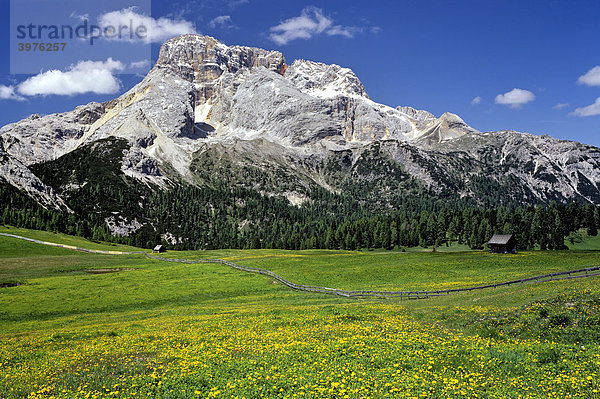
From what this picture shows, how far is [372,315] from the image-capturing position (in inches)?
1258

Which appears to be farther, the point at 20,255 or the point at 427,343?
the point at 20,255

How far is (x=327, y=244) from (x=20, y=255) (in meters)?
126

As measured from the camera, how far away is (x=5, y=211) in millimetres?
165750

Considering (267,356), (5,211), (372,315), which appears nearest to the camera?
(267,356)

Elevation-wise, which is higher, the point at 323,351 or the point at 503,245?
the point at 323,351

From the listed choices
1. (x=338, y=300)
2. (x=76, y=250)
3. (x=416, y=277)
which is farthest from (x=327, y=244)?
(x=338, y=300)

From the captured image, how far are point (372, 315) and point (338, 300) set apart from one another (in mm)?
15092

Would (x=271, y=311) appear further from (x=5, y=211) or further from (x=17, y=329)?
(x=5, y=211)

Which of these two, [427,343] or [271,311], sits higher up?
[427,343]

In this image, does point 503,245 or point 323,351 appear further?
point 503,245

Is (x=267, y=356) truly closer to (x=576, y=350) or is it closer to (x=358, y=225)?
(x=576, y=350)

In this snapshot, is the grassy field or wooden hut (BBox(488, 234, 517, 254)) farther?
wooden hut (BBox(488, 234, 517, 254))

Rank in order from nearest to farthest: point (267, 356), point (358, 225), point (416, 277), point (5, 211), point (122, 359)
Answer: point (267, 356)
point (122, 359)
point (416, 277)
point (5, 211)
point (358, 225)

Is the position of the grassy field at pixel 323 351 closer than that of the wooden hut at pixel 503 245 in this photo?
Yes
